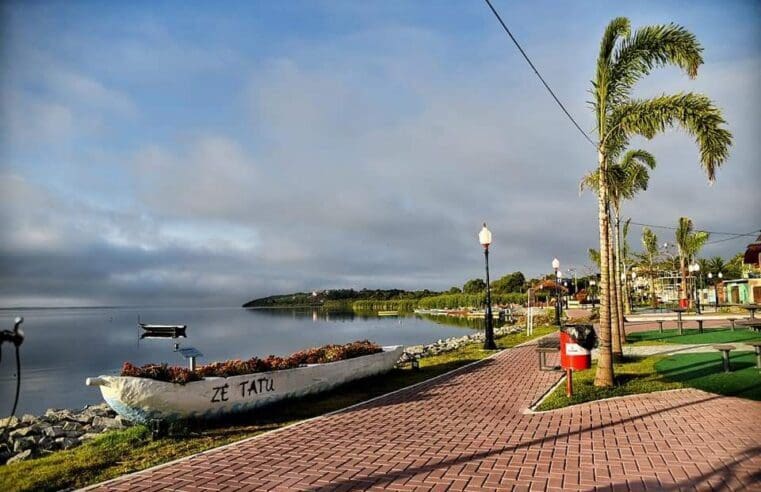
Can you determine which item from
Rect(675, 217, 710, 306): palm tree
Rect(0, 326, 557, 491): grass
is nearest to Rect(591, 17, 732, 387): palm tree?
Rect(0, 326, 557, 491): grass

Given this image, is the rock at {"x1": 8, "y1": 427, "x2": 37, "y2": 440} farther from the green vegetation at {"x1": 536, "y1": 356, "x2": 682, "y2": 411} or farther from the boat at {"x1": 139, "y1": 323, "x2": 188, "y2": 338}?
the green vegetation at {"x1": 536, "y1": 356, "x2": 682, "y2": 411}

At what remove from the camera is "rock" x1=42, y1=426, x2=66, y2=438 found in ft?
30.5

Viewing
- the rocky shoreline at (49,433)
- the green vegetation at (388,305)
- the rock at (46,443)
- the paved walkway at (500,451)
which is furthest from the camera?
the green vegetation at (388,305)

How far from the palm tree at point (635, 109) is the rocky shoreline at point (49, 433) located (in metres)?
9.61

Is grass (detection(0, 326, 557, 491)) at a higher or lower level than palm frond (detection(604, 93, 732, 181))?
lower

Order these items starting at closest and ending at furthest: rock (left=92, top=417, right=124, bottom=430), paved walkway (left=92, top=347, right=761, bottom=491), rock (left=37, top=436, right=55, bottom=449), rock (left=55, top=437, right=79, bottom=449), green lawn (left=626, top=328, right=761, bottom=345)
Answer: paved walkway (left=92, top=347, right=761, bottom=491) < rock (left=55, top=437, right=79, bottom=449) < rock (left=37, top=436, right=55, bottom=449) < rock (left=92, top=417, right=124, bottom=430) < green lawn (left=626, top=328, right=761, bottom=345)

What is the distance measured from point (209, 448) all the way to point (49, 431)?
4987 mm

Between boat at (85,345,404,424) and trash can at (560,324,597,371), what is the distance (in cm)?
473

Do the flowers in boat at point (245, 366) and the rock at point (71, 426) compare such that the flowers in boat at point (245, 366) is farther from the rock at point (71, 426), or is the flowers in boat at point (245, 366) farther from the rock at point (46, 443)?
the rock at point (71, 426)

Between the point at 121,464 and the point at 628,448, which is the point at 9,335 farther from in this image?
the point at 628,448

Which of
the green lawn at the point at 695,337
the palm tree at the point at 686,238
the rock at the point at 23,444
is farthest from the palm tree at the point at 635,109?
the palm tree at the point at 686,238

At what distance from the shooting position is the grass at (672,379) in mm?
8617

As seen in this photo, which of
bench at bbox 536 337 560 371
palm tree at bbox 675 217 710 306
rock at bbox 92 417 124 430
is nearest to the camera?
rock at bbox 92 417 124 430

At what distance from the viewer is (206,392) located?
7.85 m
